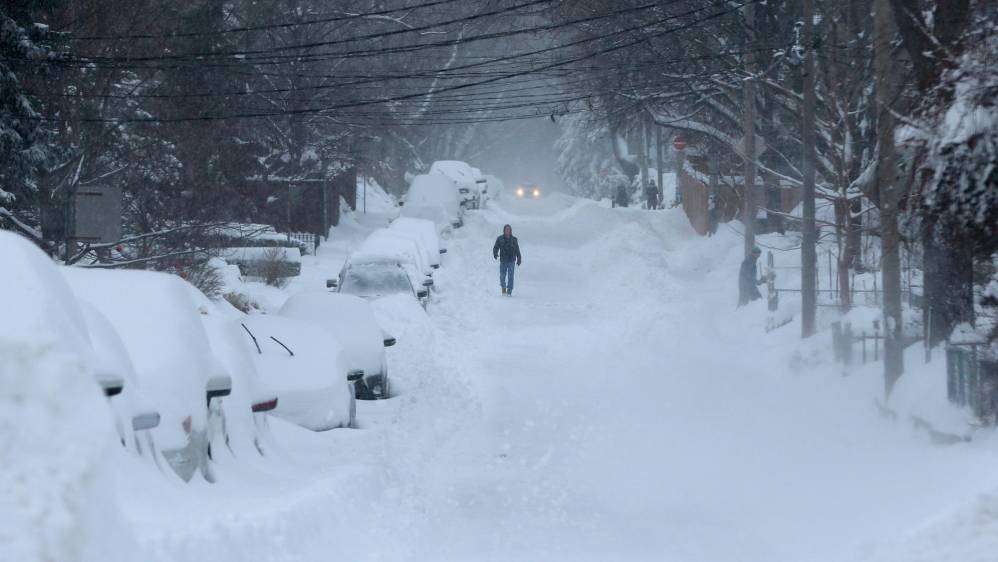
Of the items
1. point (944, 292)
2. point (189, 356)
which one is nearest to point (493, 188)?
point (944, 292)

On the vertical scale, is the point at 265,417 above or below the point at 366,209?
below

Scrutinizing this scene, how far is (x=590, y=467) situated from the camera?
11453 mm

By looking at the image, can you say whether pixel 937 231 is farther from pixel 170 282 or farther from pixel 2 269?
pixel 2 269

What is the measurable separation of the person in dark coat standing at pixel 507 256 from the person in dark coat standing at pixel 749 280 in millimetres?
5700

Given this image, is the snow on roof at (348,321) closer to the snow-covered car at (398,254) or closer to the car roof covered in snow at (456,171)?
the snow-covered car at (398,254)

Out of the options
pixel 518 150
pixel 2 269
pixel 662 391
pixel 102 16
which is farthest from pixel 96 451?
pixel 518 150

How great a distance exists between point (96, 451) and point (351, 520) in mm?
4525

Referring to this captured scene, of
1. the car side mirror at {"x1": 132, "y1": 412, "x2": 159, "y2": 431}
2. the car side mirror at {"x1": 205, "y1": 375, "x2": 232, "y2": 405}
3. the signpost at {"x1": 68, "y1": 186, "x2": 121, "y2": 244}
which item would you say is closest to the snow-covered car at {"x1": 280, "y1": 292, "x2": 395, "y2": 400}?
the signpost at {"x1": 68, "y1": 186, "x2": 121, "y2": 244}

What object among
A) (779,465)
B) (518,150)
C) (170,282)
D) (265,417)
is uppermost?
(518,150)

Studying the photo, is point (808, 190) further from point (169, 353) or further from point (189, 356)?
point (169, 353)

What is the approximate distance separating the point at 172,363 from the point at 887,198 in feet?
23.8

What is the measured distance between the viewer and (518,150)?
400 feet

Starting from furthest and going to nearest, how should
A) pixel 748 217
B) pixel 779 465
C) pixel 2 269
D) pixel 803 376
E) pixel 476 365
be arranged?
pixel 748 217, pixel 476 365, pixel 803 376, pixel 779 465, pixel 2 269

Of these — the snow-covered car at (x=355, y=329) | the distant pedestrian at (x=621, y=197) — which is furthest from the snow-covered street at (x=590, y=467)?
the distant pedestrian at (x=621, y=197)
